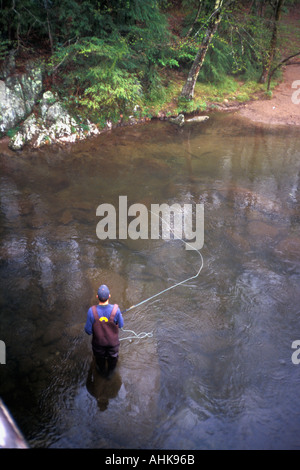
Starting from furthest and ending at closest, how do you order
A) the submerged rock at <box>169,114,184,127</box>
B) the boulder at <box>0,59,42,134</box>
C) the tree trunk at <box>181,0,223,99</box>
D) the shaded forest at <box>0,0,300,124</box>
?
1. the submerged rock at <box>169,114,184,127</box>
2. the tree trunk at <box>181,0,223,99</box>
3. the shaded forest at <box>0,0,300,124</box>
4. the boulder at <box>0,59,42,134</box>

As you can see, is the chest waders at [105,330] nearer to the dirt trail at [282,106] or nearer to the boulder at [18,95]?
the boulder at [18,95]

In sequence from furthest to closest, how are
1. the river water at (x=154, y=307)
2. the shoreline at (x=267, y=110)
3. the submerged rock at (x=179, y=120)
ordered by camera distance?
the shoreline at (x=267, y=110), the submerged rock at (x=179, y=120), the river water at (x=154, y=307)

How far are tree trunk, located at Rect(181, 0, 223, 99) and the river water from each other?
6.70 m

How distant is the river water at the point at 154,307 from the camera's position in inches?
165

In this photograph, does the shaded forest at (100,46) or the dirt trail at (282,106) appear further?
the dirt trail at (282,106)

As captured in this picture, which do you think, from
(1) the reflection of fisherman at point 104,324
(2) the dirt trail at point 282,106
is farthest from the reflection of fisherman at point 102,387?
(2) the dirt trail at point 282,106

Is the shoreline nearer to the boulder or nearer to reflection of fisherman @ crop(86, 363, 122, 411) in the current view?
the boulder

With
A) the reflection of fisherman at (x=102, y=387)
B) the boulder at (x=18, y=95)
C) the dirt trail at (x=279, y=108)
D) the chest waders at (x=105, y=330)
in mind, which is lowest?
the reflection of fisherman at (x=102, y=387)

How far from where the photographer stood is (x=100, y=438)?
3.95 metres

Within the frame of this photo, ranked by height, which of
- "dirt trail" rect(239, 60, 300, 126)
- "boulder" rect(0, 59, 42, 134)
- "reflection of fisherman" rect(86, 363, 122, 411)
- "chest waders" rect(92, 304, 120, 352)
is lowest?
"reflection of fisherman" rect(86, 363, 122, 411)

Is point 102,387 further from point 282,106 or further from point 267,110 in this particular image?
point 282,106

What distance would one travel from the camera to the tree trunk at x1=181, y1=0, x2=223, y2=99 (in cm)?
1340

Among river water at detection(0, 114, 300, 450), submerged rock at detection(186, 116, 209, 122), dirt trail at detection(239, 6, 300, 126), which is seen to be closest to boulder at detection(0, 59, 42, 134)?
river water at detection(0, 114, 300, 450)

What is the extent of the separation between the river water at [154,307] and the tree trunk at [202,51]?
6696 mm
